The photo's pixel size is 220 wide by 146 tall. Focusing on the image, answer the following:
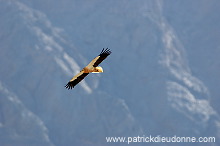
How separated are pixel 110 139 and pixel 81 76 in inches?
4574

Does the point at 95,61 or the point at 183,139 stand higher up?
the point at 183,139

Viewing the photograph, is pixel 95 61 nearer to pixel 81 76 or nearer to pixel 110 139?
pixel 81 76

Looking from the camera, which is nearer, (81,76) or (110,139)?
Answer: (81,76)

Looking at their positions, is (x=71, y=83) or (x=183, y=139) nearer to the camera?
(x=71, y=83)

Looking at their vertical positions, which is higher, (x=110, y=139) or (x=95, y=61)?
(x=110, y=139)

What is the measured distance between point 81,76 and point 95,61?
13.9 ft

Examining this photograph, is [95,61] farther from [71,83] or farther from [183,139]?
[183,139]

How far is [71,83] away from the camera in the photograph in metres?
85.2

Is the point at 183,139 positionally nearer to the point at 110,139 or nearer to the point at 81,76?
the point at 110,139

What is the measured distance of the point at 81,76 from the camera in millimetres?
84438

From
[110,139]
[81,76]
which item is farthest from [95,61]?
[110,139]

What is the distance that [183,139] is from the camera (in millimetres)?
199875

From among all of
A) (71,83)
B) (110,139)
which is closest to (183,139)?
(110,139)

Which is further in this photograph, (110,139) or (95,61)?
(110,139)
